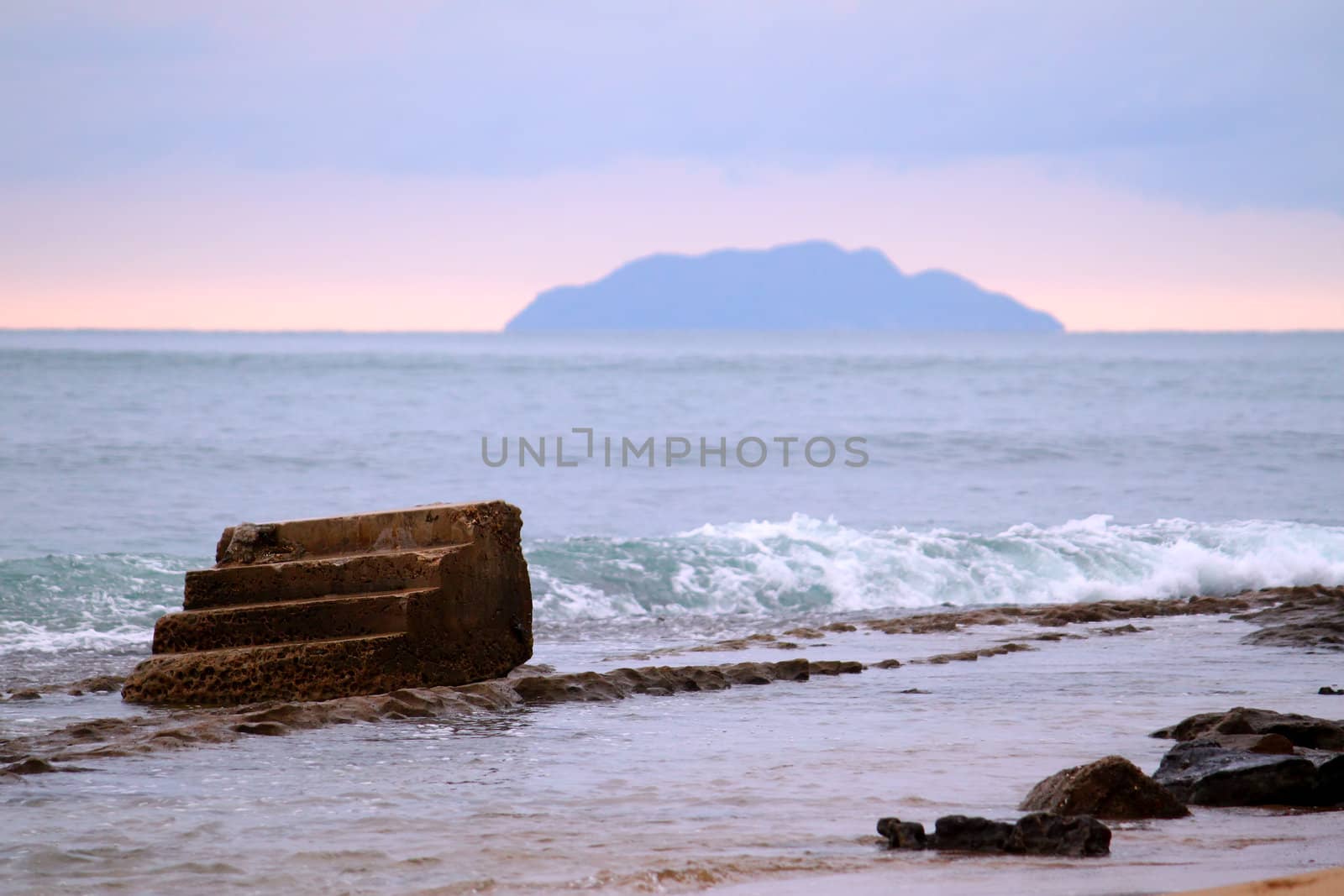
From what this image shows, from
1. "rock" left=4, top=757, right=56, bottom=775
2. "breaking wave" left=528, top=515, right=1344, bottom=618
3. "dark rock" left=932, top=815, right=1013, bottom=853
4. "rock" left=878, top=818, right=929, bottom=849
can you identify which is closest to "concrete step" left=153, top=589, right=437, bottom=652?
"rock" left=4, top=757, right=56, bottom=775

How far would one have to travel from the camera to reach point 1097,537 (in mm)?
16422

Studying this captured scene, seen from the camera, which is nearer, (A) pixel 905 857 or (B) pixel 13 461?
(A) pixel 905 857

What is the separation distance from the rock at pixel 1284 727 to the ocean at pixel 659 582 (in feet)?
1.30

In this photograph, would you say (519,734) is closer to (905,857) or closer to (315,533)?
(315,533)

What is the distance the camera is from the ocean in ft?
14.9

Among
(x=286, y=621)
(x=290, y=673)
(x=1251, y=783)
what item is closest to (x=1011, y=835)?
(x=1251, y=783)

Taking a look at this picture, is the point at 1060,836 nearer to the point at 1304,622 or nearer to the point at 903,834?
the point at 903,834

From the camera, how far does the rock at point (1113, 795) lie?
4.64 metres

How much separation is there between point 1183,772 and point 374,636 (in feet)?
13.3


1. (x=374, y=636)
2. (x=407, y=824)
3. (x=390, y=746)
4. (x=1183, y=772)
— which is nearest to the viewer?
(x=407, y=824)

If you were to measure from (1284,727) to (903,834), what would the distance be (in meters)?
2.16

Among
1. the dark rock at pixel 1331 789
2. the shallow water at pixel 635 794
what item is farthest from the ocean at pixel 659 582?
the dark rock at pixel 1331 789

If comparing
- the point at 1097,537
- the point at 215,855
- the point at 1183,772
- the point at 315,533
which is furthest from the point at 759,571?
the point at 215,855

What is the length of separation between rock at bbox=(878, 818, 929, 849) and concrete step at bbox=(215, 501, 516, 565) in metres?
3.60
